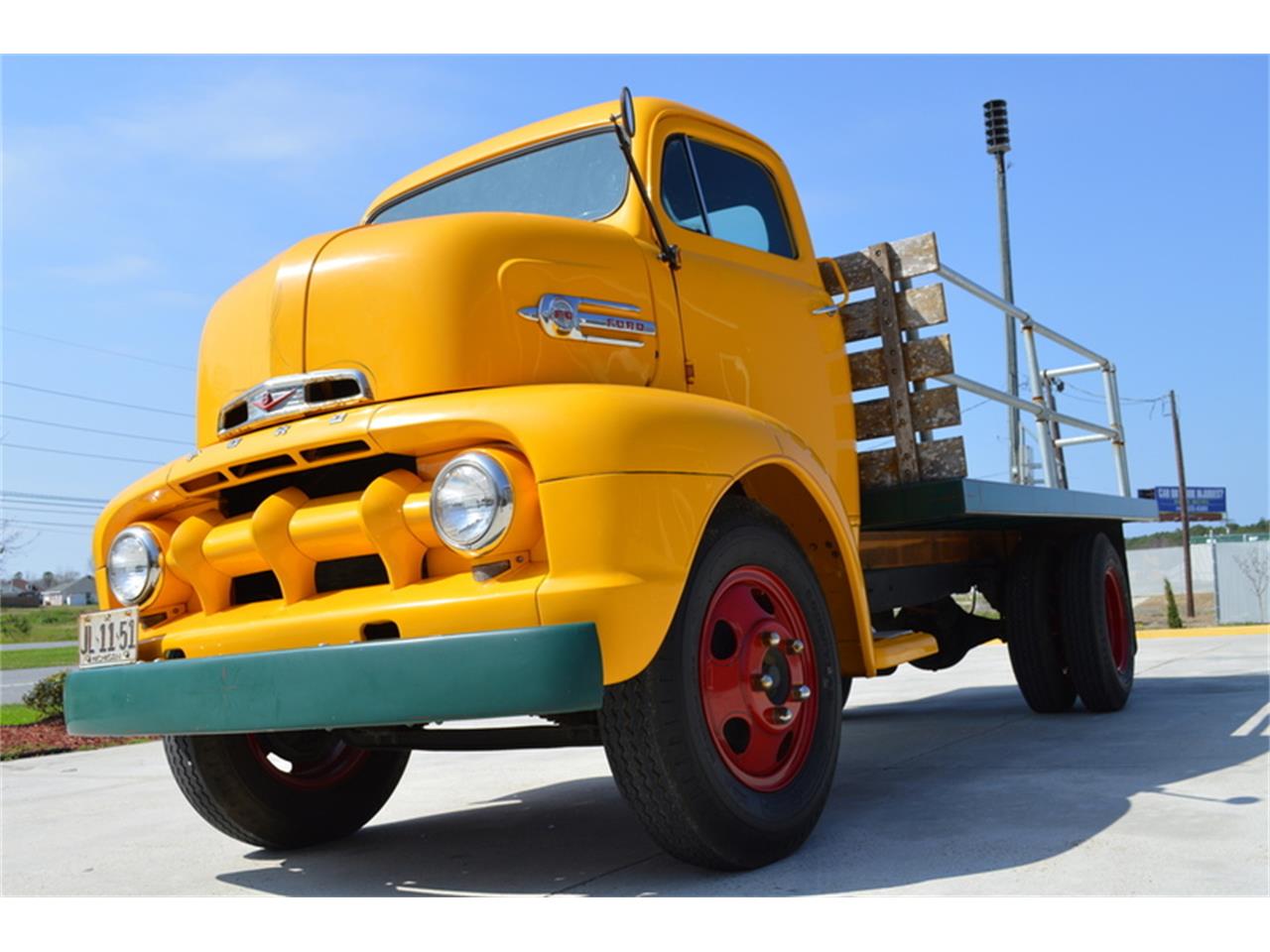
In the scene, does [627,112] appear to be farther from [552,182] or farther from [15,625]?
[15,625]

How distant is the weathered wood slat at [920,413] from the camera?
5.54 meters

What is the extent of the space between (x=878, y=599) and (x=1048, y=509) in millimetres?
1254

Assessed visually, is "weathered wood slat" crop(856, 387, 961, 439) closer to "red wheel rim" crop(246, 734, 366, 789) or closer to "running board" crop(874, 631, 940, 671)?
"running board" crop(874, 631, 940, 671)

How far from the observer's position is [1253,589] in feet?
92.5

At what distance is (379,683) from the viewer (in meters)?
3.21

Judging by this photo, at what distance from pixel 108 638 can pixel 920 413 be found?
339cm

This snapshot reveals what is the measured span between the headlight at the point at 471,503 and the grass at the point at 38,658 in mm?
27893

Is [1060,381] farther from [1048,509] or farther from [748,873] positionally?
[748,873]

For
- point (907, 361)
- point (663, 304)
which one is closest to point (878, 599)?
point (907, 361)

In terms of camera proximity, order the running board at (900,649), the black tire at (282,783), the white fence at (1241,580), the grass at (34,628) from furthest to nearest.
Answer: the grass at (34,628) < the white fence at (1241,580) < the running board at (900,649) < the black tire at (282,783)

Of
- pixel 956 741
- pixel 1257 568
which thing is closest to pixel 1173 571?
pixel 1257 568

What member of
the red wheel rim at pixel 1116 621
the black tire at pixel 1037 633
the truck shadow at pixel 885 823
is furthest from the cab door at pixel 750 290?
the red wheel rim at pixel 1116 621

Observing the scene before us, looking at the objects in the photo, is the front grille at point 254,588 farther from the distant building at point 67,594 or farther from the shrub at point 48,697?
the distant building at point 67,594

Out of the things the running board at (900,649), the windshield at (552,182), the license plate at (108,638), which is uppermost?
the windshield at (552,182)
